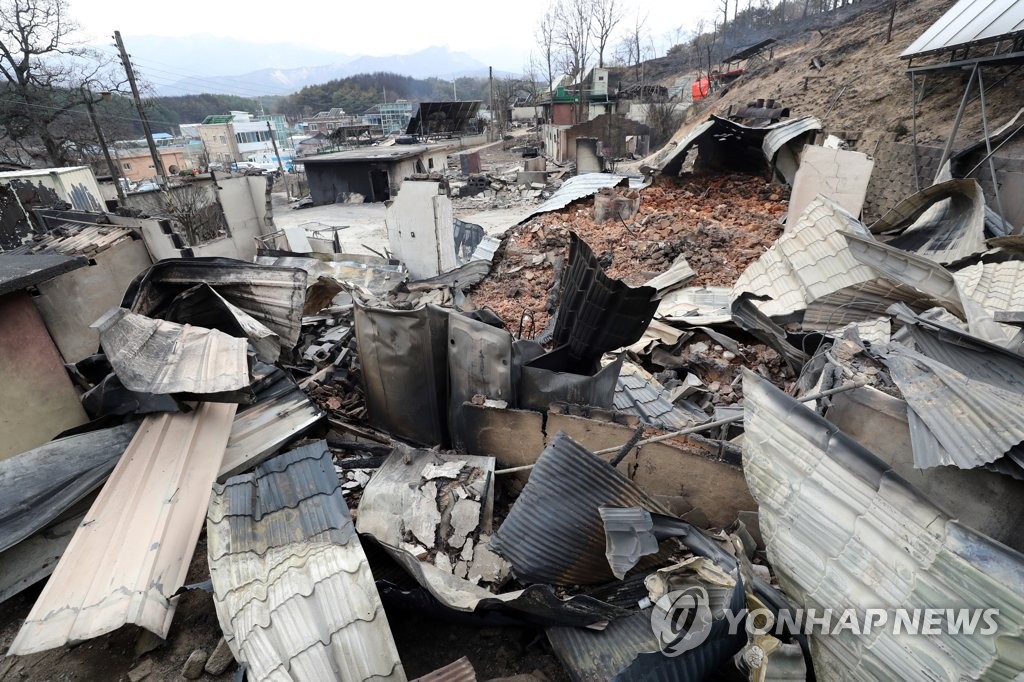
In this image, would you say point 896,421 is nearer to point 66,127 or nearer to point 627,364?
point 627,364

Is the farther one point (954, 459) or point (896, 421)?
point (896, 421)

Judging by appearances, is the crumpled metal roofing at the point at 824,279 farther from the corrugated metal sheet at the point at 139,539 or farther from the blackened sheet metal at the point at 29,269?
the blackened sheet metal at the point at 29,269

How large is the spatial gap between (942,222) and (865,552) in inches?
245

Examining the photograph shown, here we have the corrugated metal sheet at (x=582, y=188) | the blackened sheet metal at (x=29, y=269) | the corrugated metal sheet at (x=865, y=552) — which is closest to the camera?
the corrugated metal sheet at (x=865, y=552)

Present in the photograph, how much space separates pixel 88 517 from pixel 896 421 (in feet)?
14.7

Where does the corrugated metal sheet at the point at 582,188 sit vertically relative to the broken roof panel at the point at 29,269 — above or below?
below

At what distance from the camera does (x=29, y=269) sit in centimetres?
353

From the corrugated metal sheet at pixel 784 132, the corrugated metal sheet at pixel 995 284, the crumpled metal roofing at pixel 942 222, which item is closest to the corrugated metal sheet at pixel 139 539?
the corrugated metal sheet at pixel 995 284

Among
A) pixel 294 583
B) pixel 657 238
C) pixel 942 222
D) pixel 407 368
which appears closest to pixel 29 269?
pixel 407 368

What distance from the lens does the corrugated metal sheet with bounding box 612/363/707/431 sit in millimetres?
3980

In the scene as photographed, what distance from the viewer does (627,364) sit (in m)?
5.01

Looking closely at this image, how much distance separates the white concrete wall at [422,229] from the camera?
8898 mm

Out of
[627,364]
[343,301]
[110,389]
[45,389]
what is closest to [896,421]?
[627,364]

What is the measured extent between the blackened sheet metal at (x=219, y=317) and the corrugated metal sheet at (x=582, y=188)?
7660 millimetres
